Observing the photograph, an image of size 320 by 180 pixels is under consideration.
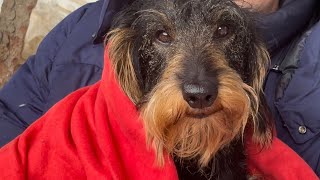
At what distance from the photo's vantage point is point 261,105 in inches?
103

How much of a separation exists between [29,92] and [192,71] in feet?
4.29

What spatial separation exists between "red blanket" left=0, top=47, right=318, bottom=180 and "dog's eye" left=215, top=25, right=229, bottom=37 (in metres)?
0.52

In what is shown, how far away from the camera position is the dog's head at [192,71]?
7.56 ft

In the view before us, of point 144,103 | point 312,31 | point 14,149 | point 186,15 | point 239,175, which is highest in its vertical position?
point 186,15

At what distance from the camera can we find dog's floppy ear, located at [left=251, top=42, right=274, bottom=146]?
103 inches

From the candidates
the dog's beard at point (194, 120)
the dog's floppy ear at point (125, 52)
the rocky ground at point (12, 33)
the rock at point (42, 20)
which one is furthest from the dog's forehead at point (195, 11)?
the rocky ground at point (12, 33)

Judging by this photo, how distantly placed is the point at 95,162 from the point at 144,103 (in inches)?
14.1

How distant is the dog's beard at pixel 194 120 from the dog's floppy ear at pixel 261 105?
0.10m

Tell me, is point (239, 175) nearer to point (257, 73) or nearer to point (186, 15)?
point (257, 73)

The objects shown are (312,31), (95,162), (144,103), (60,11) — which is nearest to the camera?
(95,162)

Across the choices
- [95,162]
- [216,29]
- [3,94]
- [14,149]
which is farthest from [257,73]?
[3,94]

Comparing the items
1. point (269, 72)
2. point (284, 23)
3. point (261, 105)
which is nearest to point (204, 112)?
point (261, 105)

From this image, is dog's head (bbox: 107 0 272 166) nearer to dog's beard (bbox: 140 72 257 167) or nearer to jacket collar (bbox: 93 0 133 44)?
dog's beard (bbox: 140 72 257 167)

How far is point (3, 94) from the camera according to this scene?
3.30 m
